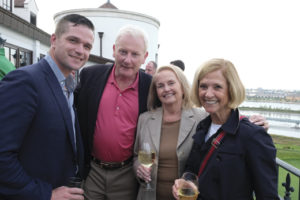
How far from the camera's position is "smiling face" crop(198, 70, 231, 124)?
73.3 inches

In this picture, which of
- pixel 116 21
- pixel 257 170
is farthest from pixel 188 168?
pixel 116 21

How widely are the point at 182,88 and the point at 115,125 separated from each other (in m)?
0.91

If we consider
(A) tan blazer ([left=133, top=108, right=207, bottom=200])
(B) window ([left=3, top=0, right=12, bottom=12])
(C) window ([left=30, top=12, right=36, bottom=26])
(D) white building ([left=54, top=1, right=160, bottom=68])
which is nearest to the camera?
(A) tan blazer ([left=133, top=108, right=207, bottom=200])

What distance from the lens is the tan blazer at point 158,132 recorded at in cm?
238

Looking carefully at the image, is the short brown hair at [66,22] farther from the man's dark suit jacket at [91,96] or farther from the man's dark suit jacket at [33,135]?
the man's dark suit jacket at [91,96]

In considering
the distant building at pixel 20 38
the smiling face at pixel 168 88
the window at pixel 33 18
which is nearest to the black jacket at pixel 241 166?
the smiling face at pixel 168 88

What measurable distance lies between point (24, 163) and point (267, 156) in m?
1.69

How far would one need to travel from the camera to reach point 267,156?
1.58m

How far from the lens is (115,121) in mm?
2633

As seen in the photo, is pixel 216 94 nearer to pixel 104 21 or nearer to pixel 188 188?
pixel 188 188

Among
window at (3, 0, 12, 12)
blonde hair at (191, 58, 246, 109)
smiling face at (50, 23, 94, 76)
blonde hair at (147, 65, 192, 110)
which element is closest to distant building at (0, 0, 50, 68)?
window at (3, 0, 12, 12)

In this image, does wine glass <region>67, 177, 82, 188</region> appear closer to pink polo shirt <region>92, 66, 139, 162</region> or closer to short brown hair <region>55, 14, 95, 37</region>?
pink polo shirt <region>92, 66, 139, 162</region>

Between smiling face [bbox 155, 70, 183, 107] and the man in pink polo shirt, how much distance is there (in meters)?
0.32

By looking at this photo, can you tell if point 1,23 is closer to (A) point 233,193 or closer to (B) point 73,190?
(B) point 73,190
